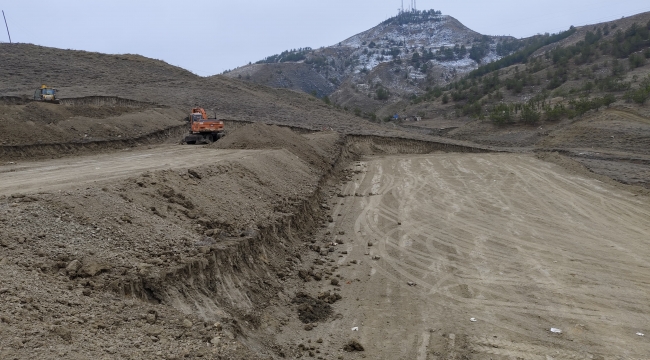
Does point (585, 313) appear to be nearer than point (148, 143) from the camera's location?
Yes

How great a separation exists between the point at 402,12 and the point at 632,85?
5474 inches

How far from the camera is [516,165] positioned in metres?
25.0

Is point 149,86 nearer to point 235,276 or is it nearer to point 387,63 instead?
point 235,276

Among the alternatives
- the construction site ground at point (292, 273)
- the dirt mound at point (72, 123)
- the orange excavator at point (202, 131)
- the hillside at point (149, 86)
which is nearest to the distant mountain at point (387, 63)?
the hillside at point (149, 86)

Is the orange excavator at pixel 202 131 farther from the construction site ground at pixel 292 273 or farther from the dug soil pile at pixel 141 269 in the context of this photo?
the dug soil pile at pixel 141 269

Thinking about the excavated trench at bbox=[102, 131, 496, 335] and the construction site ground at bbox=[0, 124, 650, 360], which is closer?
the construction site ground at bbox=[0, 124, 650, 360]

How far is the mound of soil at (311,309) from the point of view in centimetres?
833

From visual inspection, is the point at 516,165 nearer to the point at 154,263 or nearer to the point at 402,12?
the point at 154,263

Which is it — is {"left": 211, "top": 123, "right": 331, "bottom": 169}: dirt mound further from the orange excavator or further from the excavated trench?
the excavated trench

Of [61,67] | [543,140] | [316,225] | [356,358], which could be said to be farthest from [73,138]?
[543,140]

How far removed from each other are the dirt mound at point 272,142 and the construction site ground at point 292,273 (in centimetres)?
452

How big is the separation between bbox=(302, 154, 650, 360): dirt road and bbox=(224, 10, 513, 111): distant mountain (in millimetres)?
63506

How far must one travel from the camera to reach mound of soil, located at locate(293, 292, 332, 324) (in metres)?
8.33

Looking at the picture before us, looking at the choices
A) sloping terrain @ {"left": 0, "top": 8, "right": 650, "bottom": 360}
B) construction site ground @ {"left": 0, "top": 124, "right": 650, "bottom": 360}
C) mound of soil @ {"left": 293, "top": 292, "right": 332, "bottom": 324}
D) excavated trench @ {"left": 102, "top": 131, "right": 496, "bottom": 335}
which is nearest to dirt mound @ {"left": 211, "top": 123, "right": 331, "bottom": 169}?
sloping terrain @ {"left": 0, "top": 8, "right": 650, "bottom": 360}
